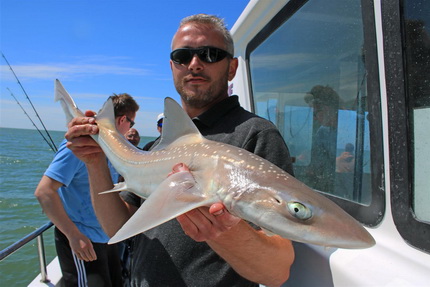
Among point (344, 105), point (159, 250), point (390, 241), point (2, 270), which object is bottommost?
point (2, 270)

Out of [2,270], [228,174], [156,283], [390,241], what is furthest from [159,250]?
[2,270]

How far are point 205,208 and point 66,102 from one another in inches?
78.4

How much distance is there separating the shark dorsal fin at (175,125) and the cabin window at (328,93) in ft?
3.09

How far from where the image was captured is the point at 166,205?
1.35 metres

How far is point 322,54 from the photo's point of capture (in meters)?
2.28

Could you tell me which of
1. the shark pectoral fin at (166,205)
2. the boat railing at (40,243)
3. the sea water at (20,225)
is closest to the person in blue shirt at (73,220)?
the boat railing at (40,243)

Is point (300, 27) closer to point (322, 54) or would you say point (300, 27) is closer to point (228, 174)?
point (322, 54)

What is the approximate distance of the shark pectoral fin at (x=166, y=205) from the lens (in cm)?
128

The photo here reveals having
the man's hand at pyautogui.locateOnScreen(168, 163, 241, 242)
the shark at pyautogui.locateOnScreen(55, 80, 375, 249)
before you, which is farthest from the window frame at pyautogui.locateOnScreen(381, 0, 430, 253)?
the man's hand at pyautogui.locateOnScreen(168, 163, 241, 242)

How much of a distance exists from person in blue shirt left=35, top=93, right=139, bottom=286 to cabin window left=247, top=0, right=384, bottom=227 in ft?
7.74

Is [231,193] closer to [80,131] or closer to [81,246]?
[80,131]

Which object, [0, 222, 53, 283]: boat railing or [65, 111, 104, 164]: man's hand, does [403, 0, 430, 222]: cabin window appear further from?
[0, 222, 53, 283]: boat railing

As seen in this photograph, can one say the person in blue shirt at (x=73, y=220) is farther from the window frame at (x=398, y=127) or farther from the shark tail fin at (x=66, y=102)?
the window frame at (x=398, y=127)

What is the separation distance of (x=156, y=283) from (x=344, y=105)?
64.0 inches
